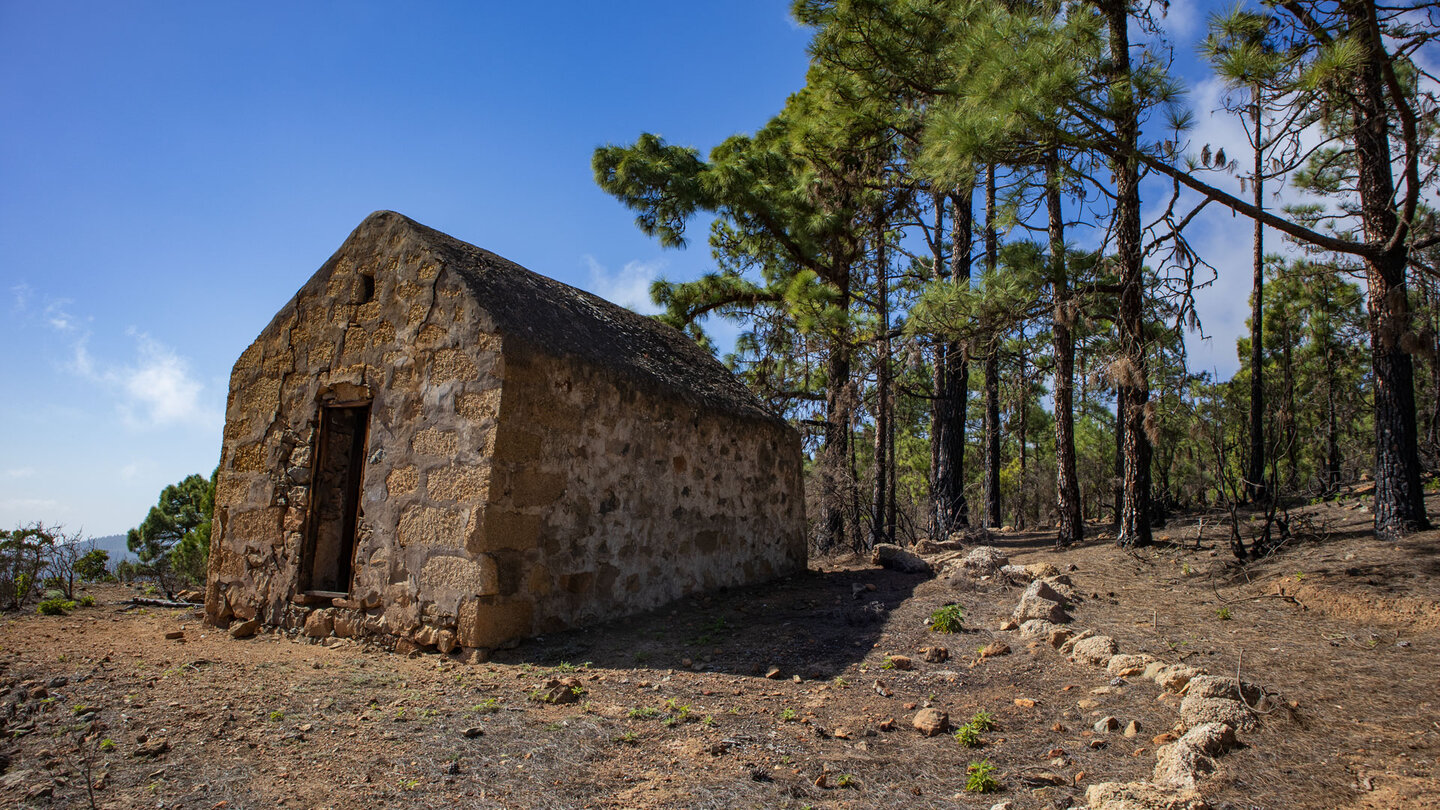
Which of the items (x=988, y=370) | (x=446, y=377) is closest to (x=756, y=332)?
(x=988, y=370)

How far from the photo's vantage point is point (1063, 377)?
1089cm

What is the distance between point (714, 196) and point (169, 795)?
10132 millimetres

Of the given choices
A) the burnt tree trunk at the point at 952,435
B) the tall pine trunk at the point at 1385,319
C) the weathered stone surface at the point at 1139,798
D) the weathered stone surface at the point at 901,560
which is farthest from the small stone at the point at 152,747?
the burnt tree trunk at the point at 952,435

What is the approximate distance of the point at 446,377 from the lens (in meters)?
5.44

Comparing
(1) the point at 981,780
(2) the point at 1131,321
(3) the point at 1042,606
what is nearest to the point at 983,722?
(1) the point at 981,780

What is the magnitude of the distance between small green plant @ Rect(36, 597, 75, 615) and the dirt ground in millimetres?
560

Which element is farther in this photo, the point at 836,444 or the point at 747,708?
the point at 836,444

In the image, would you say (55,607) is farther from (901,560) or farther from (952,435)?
(952,435)

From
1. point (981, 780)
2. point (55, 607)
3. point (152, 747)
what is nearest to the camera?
point (981, 780)

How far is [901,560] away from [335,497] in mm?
5384

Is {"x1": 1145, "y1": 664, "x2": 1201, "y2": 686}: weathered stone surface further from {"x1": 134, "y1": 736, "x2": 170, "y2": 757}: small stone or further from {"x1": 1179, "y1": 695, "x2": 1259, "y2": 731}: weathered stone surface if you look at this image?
{"x1": 134, "y1": 736, "x2": 170, "y2": 757}: small stone

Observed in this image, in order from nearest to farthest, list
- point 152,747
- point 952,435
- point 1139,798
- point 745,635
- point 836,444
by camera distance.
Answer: point 1139,798 < point 152,747 < point 745,635 < point 952,435 < point 836,444

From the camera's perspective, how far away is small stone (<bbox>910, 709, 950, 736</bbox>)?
3.76 meters

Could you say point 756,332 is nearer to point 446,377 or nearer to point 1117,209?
point 1117,209
